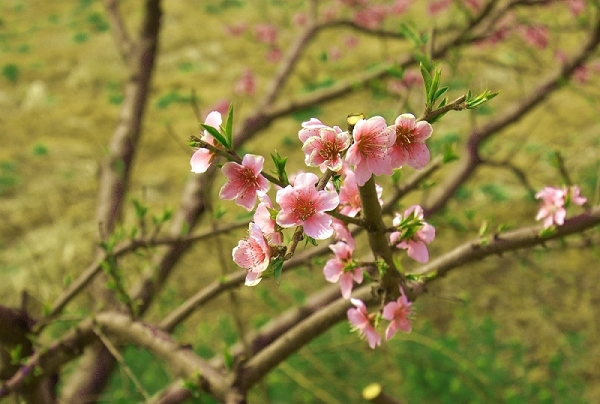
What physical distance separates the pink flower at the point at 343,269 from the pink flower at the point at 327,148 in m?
0.33

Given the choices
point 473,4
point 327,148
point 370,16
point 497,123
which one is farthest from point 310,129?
point 370,16

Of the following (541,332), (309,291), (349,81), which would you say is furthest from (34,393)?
(541,332)

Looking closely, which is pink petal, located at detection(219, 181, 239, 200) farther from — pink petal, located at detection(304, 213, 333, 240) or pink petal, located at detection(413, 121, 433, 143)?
pink petal, located at detection(413, 121, 433, 143)

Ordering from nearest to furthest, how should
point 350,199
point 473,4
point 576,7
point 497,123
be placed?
point 350,199 → point 497,123 → point 576,7 → point 473,4

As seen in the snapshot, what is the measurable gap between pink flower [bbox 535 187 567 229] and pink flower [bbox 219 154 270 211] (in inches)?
35.5

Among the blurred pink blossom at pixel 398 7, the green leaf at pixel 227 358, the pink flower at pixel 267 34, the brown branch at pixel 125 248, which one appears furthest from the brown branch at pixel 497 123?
the pink flower at pixel 267 34

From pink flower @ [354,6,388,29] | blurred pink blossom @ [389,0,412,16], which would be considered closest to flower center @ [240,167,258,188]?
pink flower @ [354,6,388,29]

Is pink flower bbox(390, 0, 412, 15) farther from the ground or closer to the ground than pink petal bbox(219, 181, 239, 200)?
closer to the ground

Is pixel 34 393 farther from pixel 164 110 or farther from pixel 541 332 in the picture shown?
pixel 164 110

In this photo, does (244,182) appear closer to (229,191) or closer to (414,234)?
(229,191)

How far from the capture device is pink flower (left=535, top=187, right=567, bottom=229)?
5.14ft

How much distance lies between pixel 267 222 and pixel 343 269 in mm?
314

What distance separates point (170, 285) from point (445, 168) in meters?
3.45

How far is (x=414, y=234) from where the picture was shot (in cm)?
128
